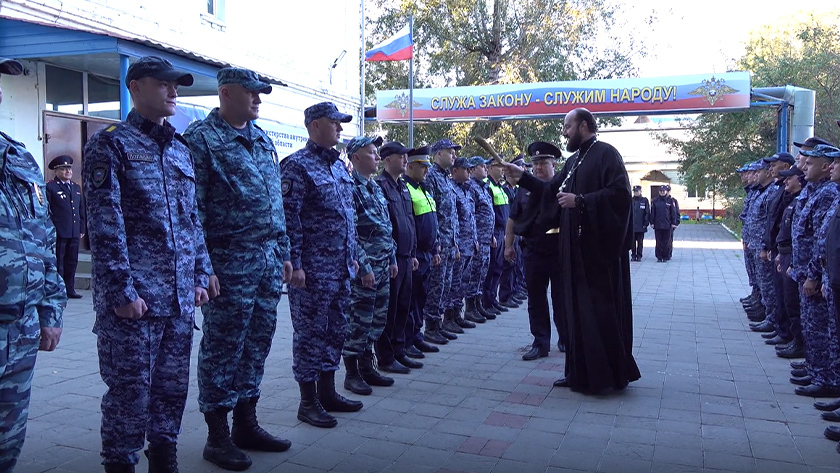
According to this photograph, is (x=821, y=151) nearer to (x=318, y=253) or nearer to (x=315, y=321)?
(x=318, y=253)

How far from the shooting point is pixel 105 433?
3.07 m

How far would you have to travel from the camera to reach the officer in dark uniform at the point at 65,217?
31.7 ft

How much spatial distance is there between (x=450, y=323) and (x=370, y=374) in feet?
8.72

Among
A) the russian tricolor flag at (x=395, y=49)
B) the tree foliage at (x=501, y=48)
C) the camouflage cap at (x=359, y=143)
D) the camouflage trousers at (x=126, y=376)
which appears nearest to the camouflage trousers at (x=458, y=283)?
the camouflage cap at (x=359, y=143)

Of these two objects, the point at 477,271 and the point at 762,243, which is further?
the point at 477,271

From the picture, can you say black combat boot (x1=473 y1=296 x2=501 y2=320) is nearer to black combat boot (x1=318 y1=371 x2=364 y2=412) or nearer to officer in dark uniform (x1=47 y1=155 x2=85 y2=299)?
black combat boot (x1=318 y1=371 x2=364 y2=412)

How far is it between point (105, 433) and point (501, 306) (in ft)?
23.5

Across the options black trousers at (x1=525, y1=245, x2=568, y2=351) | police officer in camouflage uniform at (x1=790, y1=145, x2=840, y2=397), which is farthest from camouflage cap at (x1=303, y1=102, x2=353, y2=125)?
police officer in camouflage uniform at (x1=790, y1=145, x2=840, y2=397)

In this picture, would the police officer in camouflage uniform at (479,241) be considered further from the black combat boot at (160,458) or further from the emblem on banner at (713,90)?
the emblem on banner at (713,90)

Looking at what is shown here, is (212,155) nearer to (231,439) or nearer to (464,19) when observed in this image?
(231,439)

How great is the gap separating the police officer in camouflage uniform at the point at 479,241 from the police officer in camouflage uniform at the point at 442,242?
0.91m

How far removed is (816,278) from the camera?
521 centimetres

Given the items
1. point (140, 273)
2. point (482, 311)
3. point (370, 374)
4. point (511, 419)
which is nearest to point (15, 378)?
point (140, 273)

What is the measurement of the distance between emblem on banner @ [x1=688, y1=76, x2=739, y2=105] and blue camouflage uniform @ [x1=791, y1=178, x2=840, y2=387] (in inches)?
332
